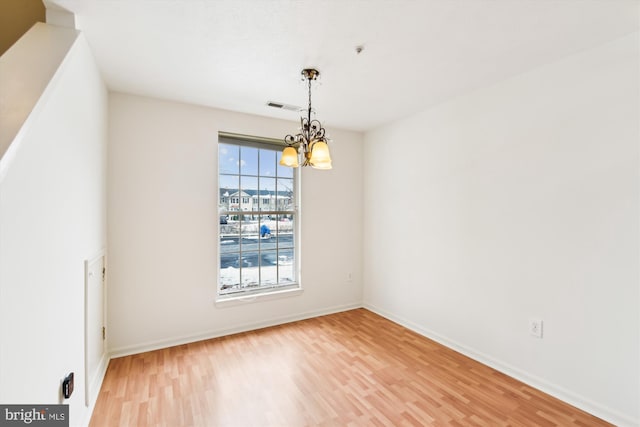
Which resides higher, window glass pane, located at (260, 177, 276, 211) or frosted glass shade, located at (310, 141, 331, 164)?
frosted glass shade, located at (310, 141, 331, 164)

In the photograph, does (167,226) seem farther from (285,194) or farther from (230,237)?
(285,194)

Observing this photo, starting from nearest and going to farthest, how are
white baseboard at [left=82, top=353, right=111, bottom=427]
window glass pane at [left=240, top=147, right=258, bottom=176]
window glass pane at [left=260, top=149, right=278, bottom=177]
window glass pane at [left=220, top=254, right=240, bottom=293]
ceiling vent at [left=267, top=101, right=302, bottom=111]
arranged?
white baseboard at [left=82, top=353, right=111, bottom=427] < ceiling vent at [left=267, top=101, right=302, bottom=111] < window glass pane at [left=220, top=254, right=240, bottom=293] < window glass pane at [left=240, top=147, right=258, bottom=176] < window glass pane at [left=260, top=149, right=278, bottom=177]

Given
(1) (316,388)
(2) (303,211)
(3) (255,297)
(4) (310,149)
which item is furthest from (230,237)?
(1) (316,388)

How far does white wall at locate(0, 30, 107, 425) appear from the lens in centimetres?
105

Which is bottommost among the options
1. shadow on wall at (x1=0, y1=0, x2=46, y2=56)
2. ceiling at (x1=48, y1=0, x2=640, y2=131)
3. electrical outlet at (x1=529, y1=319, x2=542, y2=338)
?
electrical outlet at (x1=529, y1=319, x2=542, y2=338)

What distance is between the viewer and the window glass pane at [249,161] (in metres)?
3.62

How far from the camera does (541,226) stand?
93.7 inches

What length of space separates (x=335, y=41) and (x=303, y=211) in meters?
2.27

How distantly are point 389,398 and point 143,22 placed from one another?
316cm

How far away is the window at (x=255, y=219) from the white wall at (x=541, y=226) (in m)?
1.64

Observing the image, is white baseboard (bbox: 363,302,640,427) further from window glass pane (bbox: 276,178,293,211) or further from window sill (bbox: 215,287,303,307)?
window glass pane (bbox: 276,178,293,211)

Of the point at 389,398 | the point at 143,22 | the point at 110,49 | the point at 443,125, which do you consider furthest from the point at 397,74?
the point at 389,398

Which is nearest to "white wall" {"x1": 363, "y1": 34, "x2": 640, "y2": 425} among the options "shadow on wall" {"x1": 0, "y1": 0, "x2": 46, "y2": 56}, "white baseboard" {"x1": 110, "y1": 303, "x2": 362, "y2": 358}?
"white baseboard" {"x1": 110, "y1": 303, "x2": 362, "y2": 358}

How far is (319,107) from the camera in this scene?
3.34m
